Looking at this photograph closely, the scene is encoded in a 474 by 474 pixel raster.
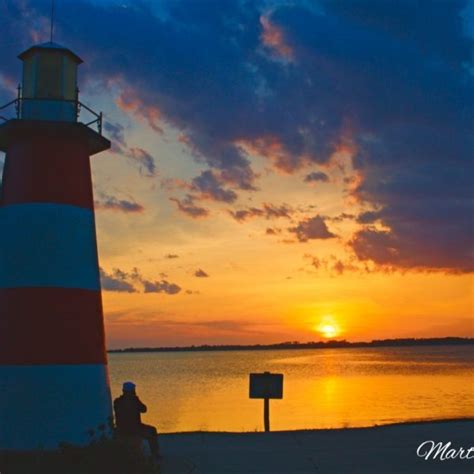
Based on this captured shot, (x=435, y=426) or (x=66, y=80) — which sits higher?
(x=66, y=80)

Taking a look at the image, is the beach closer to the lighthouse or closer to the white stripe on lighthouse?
the lighthouse

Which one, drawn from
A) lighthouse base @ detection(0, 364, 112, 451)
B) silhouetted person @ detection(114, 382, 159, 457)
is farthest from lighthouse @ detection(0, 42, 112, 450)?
silhouetted person @ detection(114, 382, 159, 457)

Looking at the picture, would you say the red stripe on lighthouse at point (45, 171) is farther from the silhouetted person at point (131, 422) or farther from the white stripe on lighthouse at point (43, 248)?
the silhouetted person at point (131, 422)

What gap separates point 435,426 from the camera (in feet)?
53.1

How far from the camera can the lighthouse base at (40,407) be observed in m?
12.0

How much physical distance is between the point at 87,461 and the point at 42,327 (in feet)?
8.46

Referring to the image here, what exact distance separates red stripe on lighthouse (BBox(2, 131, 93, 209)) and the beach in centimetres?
512

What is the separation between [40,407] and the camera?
1199 centimetres

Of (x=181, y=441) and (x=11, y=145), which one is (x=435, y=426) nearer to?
(x=181, y=441)

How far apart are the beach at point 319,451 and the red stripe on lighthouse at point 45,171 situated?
5119 mm

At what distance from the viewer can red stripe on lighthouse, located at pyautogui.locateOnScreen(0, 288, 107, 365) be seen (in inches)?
476

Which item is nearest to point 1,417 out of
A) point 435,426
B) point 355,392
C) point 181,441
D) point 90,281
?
point 90,281

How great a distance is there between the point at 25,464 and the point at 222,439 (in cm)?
464

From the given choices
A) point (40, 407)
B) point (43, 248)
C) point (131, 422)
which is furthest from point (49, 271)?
point (131, 422)
